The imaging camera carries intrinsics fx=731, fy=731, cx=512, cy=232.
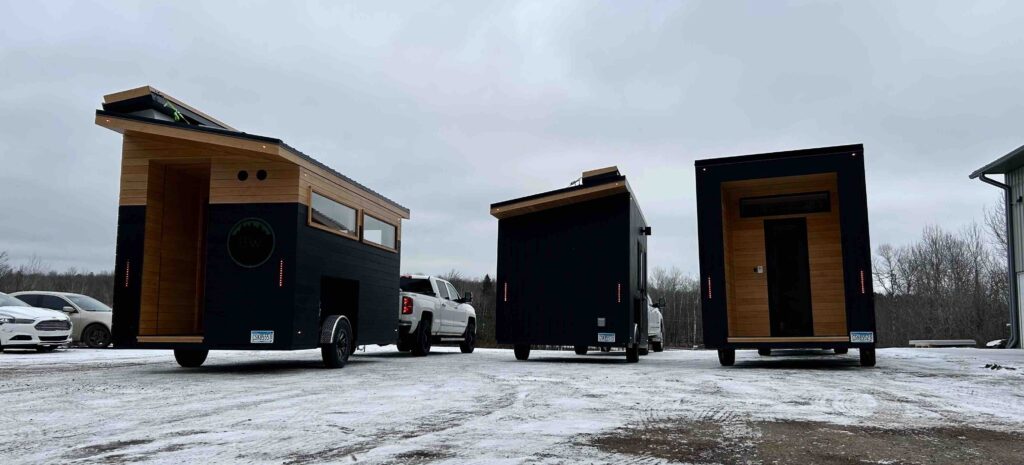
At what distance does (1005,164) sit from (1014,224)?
1733 millimetres

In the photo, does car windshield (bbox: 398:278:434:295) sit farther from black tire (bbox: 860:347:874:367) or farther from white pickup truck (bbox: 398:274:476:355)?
black tire (bbox: 860:347:874:367)

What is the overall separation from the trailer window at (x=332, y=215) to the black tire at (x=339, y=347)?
4.69 ft

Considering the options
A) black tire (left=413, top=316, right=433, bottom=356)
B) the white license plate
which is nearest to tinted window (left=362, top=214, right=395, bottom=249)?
black tire (left=413, top=316, right=433, bottom=356)

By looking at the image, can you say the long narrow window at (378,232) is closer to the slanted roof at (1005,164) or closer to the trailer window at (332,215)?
the trailer window at (332,215)

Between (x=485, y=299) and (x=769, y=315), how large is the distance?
1986 inches

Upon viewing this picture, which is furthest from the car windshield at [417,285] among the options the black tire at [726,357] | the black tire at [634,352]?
the black tire at [726,357]

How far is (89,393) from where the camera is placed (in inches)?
281

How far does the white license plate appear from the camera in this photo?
31.4 ft

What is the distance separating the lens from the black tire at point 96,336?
18062 mm

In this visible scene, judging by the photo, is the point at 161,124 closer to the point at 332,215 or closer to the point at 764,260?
the point at 332,215

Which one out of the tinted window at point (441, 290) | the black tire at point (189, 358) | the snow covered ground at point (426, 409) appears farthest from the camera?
the tinted window at point (441, 290)

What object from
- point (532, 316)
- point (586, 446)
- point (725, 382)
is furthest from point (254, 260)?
point (586, 446)

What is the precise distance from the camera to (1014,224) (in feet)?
64.3

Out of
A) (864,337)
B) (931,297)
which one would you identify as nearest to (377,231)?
(864,337)
